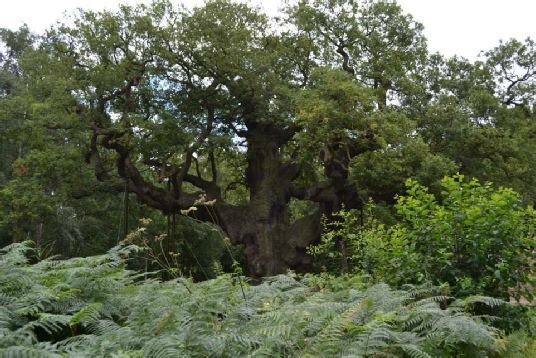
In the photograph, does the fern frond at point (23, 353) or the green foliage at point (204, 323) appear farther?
the green foliage at point (204, 323)

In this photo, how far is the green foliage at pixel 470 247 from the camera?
573 centimetres

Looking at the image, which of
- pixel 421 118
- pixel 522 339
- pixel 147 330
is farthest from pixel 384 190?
pixel 147 330

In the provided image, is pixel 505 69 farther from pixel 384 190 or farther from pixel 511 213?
pixel 511 213

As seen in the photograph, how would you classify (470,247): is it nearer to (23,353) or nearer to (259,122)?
(23,353)

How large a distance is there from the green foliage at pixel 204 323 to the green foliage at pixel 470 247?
3.46ft

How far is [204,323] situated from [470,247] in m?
3.53

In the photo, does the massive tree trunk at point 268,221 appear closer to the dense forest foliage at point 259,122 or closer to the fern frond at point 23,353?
the dense forest foliage at point 259,122

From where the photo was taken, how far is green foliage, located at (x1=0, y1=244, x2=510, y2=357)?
342cm

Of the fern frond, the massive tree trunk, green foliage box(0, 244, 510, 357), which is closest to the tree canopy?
the massive tree trunk

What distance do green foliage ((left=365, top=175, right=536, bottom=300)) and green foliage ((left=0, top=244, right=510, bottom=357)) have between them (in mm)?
1056

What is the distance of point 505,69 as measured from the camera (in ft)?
79.3

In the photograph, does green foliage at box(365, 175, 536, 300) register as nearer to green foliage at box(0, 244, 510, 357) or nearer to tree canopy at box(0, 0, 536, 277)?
green foliage at box(0, 244, 510, 357)

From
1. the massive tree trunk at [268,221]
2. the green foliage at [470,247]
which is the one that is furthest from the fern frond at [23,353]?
the massive tree trunk at [268,221]

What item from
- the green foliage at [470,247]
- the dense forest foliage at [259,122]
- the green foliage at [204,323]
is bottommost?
the green foliage at [204,323]
